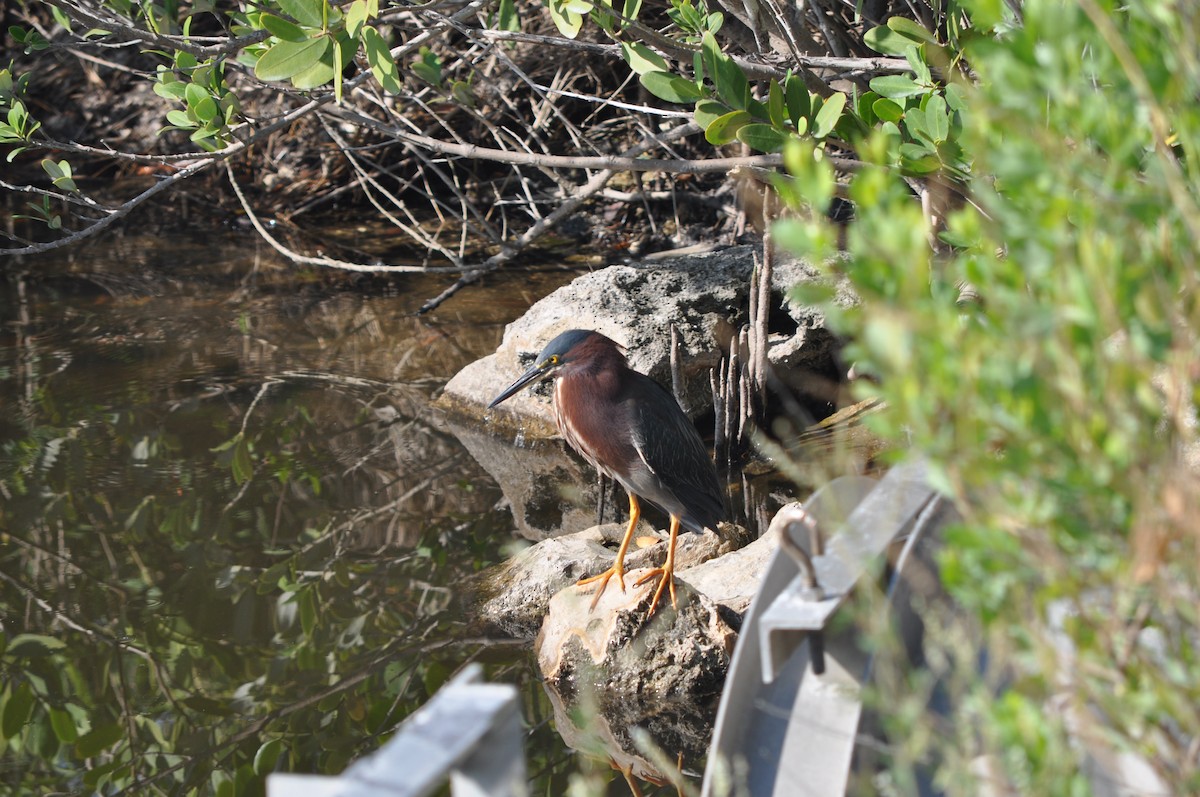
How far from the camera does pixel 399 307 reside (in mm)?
8062

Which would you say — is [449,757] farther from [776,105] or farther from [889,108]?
[889,108]

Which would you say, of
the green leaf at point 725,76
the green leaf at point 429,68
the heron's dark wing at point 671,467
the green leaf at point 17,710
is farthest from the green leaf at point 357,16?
the green leaf at point 17,710

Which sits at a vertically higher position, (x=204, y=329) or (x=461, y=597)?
(x=461, y=597)

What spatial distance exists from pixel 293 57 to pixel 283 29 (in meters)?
0.09

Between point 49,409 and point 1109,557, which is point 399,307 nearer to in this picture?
point 49,409

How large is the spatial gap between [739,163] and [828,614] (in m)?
2.64

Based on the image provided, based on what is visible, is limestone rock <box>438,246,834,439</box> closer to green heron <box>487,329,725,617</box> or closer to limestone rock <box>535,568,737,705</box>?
green heron <box>487,329,725,617</box>

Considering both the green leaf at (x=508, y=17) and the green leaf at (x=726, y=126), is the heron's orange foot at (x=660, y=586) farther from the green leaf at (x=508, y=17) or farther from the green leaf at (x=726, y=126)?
the green leaf at (x=508, y=17)

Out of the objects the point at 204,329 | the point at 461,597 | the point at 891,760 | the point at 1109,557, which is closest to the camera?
the point at 1109,557

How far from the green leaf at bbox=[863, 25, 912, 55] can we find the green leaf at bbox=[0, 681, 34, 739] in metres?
3.37

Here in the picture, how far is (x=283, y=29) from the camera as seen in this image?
3457 millimetres

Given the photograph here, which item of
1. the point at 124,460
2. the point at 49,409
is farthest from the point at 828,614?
the point at 49,409

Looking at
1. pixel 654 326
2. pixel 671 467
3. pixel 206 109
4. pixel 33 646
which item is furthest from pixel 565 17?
pixel 33 646

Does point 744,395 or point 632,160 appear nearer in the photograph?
point 632,160
